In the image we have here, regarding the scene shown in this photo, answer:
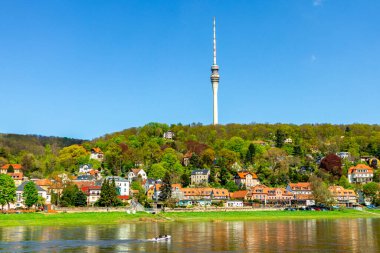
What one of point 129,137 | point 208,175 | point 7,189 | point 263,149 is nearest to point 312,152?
point 263,149

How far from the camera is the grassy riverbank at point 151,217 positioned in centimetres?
7081

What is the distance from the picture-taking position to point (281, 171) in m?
136

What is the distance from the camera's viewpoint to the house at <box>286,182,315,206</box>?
119m

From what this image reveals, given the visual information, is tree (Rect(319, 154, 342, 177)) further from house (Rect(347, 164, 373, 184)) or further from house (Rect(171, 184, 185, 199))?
house (Rect(171, 184, 185, 199))

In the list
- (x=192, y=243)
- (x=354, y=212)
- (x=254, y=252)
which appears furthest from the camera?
(x=354, y=212)

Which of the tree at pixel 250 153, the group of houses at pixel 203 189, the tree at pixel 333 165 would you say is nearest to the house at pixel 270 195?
the group of houses at pixel 203 189

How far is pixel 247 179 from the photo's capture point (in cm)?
12900

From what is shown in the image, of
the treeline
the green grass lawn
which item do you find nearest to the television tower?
the treeline

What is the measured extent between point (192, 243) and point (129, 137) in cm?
12423

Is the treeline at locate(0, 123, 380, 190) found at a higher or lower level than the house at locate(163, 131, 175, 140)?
lower

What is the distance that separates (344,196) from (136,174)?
5067 cm

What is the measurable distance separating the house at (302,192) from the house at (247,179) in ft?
29.0

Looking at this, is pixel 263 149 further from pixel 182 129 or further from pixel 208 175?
pixel 182 129

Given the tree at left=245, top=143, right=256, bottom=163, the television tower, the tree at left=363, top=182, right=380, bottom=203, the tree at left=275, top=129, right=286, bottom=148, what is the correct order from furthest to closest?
the television tower, the tree at left=275, top=129, right=286, bottom=148, the tree at left=245, top=143, right=256, bottom=163, the tree at left=363, top=182, right=380, bottom=203
